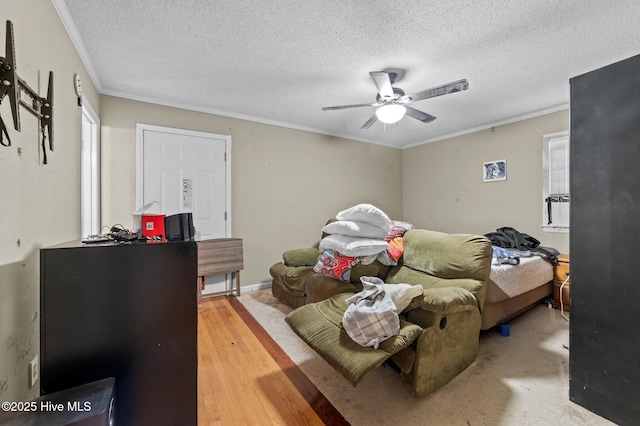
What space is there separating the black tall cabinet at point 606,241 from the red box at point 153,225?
97.8 inches

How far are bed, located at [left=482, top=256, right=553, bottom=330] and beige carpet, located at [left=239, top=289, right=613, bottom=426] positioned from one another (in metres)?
0.24

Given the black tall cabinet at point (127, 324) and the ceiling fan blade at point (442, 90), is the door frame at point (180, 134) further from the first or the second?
the ceiling fan blade at point (442, 90)

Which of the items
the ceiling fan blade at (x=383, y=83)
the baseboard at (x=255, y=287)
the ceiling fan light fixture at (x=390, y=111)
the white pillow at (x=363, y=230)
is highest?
the ceiling fan blade at (x=383, y=83)

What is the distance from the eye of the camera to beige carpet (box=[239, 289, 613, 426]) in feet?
4.87

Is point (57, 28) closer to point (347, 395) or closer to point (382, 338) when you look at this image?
point (382, 338)

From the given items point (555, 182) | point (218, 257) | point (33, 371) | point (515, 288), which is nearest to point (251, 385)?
point (33, 371)

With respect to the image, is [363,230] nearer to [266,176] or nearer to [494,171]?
[266,176]

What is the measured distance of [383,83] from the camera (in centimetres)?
230

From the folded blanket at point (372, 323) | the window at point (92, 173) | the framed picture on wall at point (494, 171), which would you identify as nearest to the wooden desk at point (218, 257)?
the window at point (92, 173)

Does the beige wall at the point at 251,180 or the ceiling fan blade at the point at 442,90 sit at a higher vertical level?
the ceiling fan blade at the point at 442,90

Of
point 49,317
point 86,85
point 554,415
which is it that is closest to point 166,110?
point 86,85

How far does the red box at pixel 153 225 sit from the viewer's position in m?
1.60

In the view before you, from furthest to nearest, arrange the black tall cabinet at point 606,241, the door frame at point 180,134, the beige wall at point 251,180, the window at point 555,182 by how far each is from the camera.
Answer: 1. the window at point 555,182
2. the door frame at point 180,134
3. the black tall cabinet at point 606,241
4. the beige wall at point 251,180

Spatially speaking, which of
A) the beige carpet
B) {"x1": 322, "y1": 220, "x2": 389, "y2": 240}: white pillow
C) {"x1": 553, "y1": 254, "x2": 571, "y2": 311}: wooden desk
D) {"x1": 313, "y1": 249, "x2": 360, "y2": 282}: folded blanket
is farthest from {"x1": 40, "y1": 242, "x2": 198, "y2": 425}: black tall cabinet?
{"x1": 553, "y1": 254, "x2": 571, "y2": 311}: wooden desk
